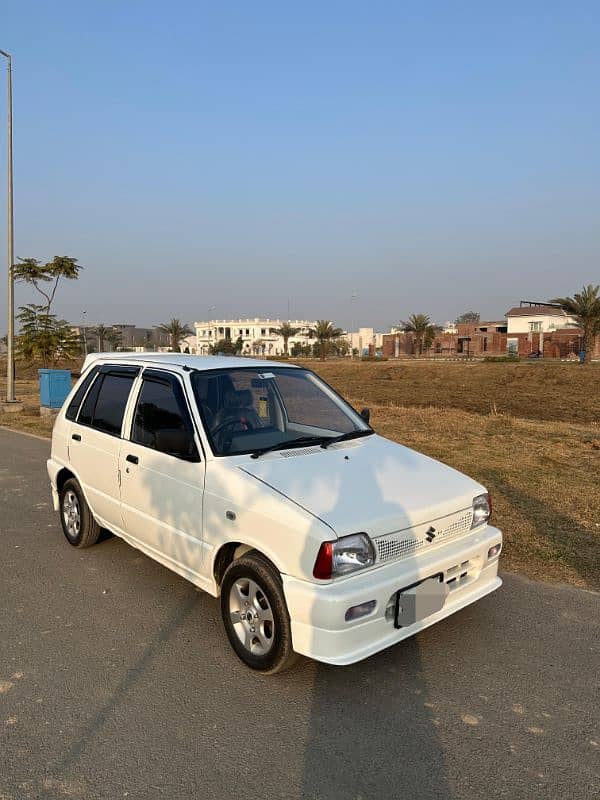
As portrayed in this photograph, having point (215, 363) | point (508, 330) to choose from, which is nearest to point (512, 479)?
point (215, 363)

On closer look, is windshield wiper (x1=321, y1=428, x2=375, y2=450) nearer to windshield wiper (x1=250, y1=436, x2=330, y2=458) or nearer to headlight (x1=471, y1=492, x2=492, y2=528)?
windshield wiper (x1=250, y1=436, x2=330, y2=458)

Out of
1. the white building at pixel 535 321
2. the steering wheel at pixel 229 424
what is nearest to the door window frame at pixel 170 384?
the steering wheel at pixel 229 424

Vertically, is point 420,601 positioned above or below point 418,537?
below

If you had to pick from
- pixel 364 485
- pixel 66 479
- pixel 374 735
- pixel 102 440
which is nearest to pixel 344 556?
pixel 364 485

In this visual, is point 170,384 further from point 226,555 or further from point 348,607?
point 348,607

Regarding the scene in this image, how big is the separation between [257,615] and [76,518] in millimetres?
2739

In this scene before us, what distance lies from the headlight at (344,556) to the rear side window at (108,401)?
2310mm

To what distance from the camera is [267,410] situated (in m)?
4.48

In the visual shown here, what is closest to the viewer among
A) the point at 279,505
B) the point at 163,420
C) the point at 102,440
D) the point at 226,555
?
the point at 279,505

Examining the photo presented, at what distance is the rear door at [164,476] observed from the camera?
12.4 ft

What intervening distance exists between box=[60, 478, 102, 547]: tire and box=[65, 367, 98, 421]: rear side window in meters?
0.61

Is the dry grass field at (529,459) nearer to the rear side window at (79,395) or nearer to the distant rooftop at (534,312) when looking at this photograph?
the rear side window at (79,395)

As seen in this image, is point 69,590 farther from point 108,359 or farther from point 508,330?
point 508,330

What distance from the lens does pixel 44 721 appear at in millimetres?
2908
